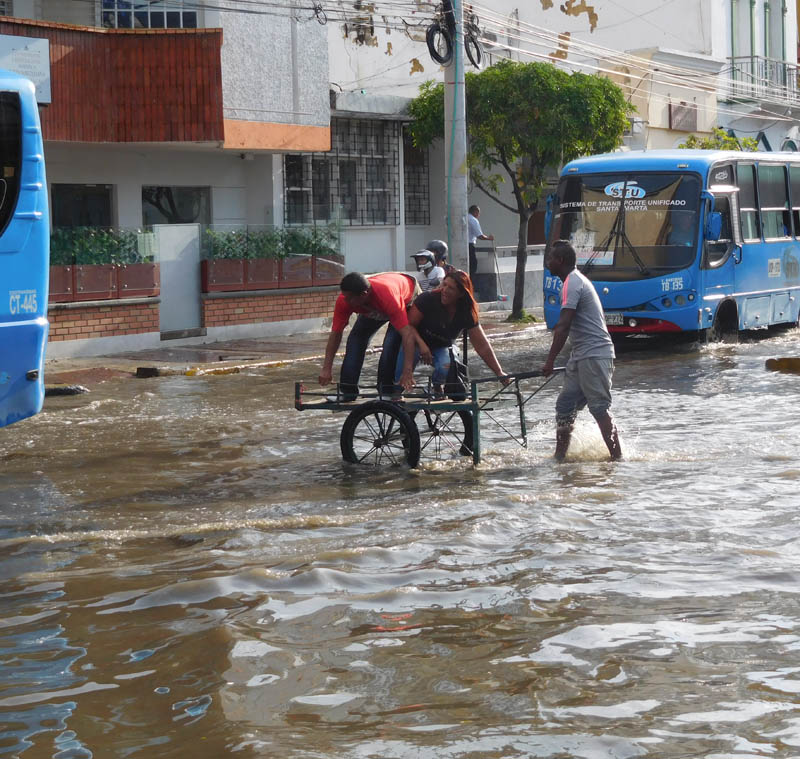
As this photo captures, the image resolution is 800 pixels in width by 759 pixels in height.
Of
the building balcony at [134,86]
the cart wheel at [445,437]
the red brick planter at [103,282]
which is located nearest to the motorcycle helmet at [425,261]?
the cart wheel at [445,437]

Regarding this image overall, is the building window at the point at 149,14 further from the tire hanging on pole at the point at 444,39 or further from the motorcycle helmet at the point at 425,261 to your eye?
the motorcycle helmet at the point at 425,261

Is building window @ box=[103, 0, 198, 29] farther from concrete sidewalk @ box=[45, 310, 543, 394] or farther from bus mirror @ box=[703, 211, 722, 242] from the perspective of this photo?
bus mirror @ box=[703, 211, 722, 242]

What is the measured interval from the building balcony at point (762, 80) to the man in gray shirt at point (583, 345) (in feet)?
97.9

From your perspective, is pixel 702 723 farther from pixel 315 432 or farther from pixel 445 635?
pixel 315 432

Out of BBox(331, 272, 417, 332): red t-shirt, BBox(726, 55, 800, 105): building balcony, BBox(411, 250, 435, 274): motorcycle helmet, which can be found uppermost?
BBox(726, 55, 800, 105): building balcony

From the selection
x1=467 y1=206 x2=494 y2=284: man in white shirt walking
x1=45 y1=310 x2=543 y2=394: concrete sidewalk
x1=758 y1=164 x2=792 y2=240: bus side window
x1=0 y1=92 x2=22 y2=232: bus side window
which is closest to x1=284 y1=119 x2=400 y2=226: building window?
x1=467 y1=206 x2=494 y2=284: man in white shirt walking

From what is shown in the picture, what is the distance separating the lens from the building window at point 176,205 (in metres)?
22.0

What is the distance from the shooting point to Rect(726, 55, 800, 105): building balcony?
3878 centimetres

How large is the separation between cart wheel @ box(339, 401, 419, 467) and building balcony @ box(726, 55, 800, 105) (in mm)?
30494

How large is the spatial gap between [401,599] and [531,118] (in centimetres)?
1895

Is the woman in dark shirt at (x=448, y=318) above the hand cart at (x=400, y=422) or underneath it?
above

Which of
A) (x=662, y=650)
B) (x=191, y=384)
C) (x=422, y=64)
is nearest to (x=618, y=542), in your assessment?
(x=662, y=650)

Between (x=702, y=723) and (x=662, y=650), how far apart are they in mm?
850

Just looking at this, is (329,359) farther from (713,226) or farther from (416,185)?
(416,185)
